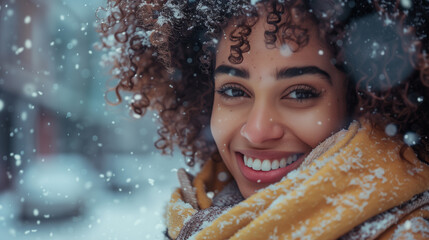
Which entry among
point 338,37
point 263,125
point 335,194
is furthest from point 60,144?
point 335,194

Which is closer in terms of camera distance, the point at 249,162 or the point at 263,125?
the point at 263,125

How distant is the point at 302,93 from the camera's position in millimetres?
1420

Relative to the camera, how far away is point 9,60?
4.98 m

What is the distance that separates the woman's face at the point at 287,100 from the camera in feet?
4.49

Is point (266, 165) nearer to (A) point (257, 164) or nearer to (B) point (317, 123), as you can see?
(A) point (257, 164)

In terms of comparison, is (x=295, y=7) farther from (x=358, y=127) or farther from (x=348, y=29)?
(x=358, y=127)

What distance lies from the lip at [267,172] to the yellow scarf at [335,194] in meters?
0.18

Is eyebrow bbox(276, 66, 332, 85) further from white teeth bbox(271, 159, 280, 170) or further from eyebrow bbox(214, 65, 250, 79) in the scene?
white teeth bbox(271, 159, 280, 170)

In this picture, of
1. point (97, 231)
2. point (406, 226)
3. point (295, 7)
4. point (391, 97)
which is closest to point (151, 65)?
point (295, 7)

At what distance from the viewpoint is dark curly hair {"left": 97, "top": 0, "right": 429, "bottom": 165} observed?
4.14 feet

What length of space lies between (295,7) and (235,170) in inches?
26.7

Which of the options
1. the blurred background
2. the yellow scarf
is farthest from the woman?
the blurred background

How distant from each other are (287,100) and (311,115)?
100mm

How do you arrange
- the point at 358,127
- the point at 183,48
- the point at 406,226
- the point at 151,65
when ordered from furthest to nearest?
1. the point at 151,65
2. the point at 183,48
3. the point at 358,127
4. the point at 406,226
